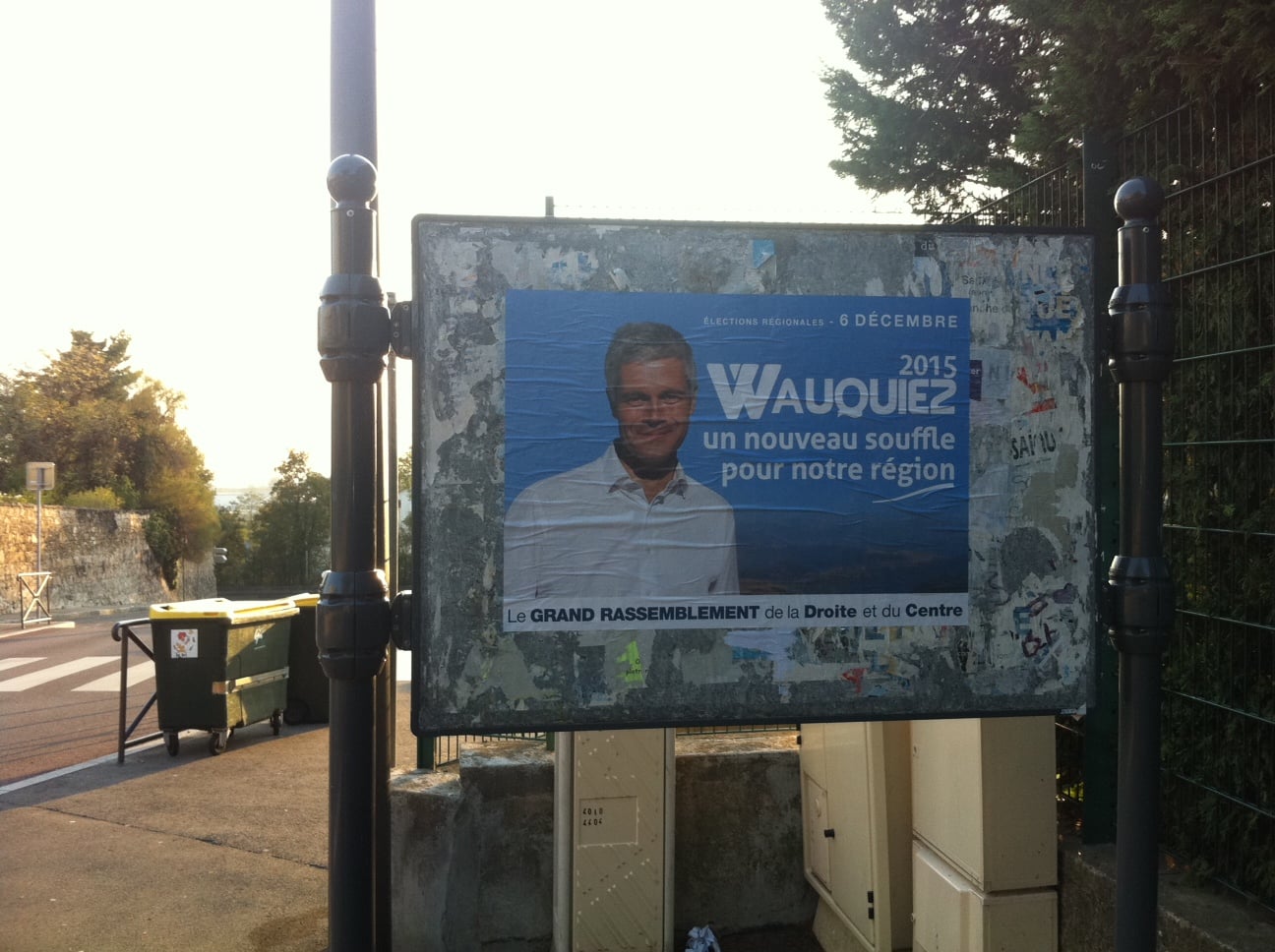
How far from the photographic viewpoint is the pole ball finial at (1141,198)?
2.66m

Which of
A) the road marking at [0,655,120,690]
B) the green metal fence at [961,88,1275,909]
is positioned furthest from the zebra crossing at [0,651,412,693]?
the green metal fence at [961,88,1275,909]

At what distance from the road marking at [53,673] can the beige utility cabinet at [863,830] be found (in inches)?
492

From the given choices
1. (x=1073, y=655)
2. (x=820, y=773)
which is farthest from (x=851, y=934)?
(x=1073, y=655)

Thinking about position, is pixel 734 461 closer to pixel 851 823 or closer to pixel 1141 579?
pixel 1141 579

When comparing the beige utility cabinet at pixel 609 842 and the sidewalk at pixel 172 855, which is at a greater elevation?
the beige utility cabinet at pixel 609 842

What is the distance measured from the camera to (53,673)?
15.7 meters

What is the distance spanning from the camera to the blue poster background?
2.53m

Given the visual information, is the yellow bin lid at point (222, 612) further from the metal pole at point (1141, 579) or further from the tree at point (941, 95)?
the metal pole at point (1141, 579)

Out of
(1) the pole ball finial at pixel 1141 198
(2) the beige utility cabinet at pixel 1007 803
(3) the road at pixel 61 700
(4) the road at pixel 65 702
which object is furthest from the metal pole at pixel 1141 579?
(3) the road at pixel 61 700

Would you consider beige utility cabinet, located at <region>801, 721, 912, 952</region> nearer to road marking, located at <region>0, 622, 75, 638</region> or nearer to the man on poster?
the man on poster

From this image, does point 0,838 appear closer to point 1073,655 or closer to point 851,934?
point 851,934

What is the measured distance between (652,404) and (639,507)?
24 cm

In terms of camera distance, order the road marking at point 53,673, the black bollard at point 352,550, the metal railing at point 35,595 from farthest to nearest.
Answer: the metal railing at point 35,595
the road marking at point 53,673
the black bollard at point 352,550

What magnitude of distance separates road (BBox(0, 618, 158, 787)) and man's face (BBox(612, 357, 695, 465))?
26.7 ft
